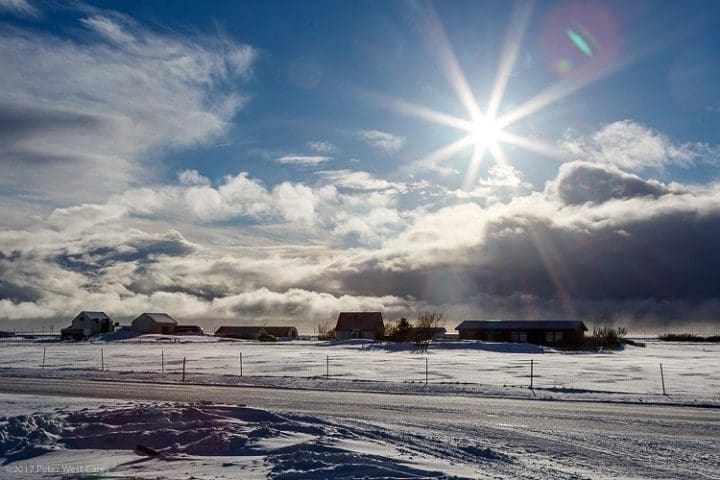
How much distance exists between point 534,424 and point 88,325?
121 metres

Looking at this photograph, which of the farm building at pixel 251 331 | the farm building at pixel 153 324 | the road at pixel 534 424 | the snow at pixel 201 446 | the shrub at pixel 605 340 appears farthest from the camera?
the farm building at pixel 251 331

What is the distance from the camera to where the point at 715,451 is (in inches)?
546

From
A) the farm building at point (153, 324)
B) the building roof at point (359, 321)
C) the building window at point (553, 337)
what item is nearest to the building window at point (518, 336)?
the building window at point (553, 337)

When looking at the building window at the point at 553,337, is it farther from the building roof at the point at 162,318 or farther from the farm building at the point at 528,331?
the building roof at the point at 162,318

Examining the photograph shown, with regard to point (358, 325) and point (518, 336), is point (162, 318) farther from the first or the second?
point (518, 336)

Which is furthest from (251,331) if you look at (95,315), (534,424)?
(534,424)

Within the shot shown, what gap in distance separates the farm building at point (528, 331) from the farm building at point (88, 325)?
6740cm

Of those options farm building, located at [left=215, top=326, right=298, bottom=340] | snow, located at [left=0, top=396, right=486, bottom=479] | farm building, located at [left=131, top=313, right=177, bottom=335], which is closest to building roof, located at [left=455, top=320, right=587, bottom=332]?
farm building, located at [left=215, top=326, right=298, bottom=340]

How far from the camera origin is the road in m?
12.3

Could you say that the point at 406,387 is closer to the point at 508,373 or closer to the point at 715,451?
the point at 508,373

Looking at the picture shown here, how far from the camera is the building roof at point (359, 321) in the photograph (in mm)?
115750

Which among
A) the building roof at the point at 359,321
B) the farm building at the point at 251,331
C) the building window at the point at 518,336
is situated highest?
the building roof at the point at 359,321

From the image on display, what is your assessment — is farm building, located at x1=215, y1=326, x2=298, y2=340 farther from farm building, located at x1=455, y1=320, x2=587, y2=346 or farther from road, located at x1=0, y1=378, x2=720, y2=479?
road, located at x1=0, y1=378, x2=720, y2=479

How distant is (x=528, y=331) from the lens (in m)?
104
